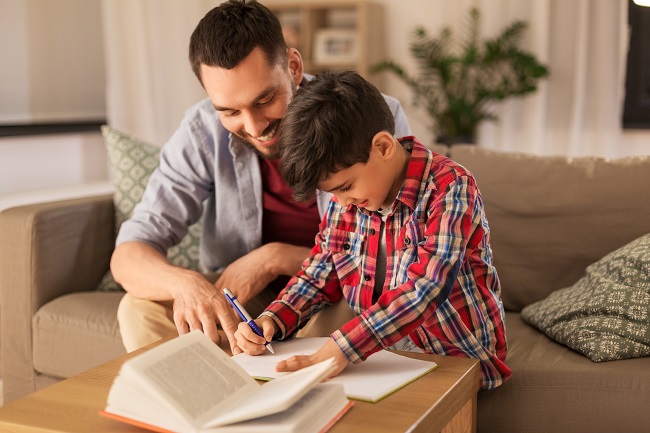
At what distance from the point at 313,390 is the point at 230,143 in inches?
40.3

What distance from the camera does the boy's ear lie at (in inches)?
55.9

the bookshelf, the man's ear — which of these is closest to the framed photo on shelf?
the bookshelf

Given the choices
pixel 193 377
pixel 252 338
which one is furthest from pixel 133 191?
pixel 193 377

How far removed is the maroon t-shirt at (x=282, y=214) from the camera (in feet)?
6.88

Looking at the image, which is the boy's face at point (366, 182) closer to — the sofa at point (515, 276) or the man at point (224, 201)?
the man at point (224, 201)

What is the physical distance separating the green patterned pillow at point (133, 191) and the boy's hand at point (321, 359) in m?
1.20

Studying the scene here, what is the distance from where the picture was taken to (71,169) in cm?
417

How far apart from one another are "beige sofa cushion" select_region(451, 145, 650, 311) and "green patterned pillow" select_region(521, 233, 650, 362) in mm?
132

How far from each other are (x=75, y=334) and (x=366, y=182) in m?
1.15

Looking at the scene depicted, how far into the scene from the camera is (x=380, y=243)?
1.55 meters

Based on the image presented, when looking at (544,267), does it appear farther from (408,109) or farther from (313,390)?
(408,109)

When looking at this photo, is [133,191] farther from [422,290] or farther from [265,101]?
[422,290]

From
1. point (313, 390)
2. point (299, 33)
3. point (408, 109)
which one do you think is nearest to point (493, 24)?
point (408, 109)

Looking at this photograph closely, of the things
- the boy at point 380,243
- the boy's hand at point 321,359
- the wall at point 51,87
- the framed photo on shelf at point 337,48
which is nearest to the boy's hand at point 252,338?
the boy at point 380,243
